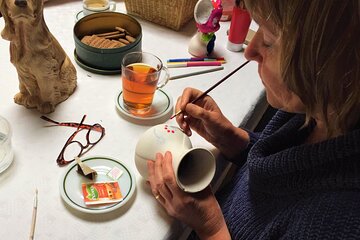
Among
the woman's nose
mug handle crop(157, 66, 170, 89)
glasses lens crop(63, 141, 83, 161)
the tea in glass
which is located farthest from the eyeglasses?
the woman's nose

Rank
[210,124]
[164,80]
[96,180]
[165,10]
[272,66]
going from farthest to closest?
1. [165,10]
2. [164,80]
3. [210,124]
4. [96,180]
5. [272,66]

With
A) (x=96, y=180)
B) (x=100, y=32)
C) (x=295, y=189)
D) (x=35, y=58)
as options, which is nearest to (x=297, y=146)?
(x=295, y=189)

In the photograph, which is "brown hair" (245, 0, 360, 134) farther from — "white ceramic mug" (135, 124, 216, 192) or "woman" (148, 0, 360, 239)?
"white ceramic mug" (135, 124, 216, 192)

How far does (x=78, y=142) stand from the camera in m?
0.86

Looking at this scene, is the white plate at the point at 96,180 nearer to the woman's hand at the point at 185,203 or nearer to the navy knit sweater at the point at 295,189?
the woman's hand at the point at 185,203

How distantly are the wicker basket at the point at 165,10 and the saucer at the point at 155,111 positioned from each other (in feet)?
1.04

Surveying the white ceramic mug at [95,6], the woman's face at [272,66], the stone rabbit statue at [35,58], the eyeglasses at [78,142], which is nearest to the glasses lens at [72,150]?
the eyeglasses at [78,142]

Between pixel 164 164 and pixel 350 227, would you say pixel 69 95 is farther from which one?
pixel 350 227

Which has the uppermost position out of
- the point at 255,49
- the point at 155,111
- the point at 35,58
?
the point at 255,49

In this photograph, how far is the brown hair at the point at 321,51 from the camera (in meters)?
0.53

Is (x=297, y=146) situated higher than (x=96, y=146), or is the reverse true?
(x=297, y=146)

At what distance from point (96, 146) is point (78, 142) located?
0.12 ft

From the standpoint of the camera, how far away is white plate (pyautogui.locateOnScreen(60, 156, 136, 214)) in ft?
2.41

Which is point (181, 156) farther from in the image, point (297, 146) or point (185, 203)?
point (297, 146)
